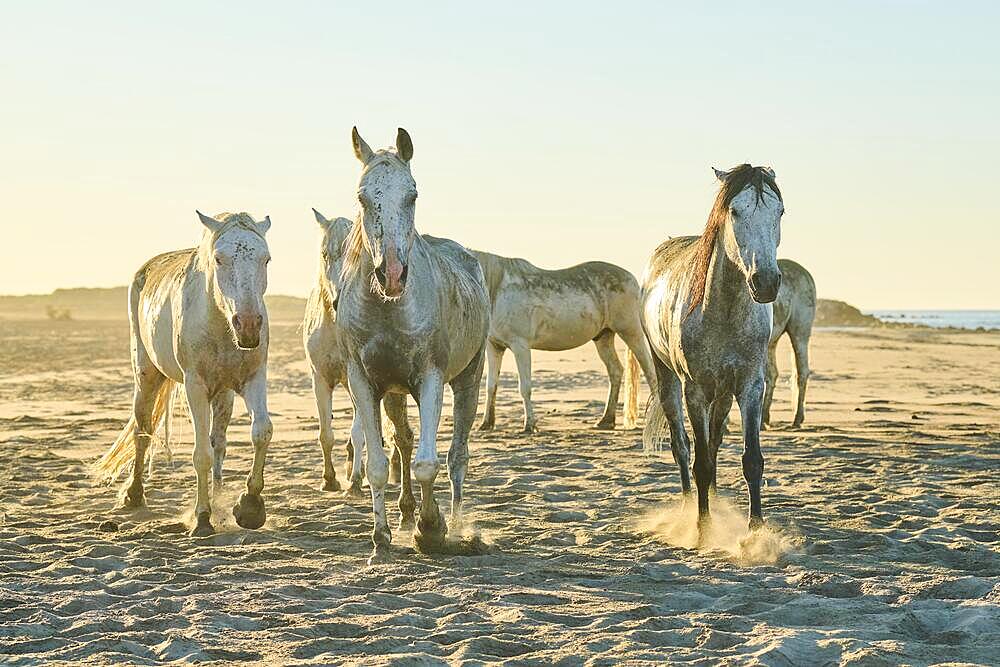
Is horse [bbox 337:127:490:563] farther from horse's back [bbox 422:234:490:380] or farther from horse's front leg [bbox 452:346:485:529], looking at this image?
horse's front leg [bbox 452:346:485:529]

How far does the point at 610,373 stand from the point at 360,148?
349 inches

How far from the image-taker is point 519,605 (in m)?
4.96

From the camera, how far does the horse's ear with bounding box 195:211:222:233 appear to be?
6.66m

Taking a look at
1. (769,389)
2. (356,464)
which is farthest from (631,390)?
(356,464)

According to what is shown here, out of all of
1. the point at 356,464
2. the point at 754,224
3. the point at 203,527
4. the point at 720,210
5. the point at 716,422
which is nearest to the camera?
the point at 754,224

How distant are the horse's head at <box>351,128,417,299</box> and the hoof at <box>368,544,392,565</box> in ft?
4.93

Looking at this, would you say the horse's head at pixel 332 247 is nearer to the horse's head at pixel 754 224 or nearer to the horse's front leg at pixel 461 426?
the horse's front leg at pixel 461 426

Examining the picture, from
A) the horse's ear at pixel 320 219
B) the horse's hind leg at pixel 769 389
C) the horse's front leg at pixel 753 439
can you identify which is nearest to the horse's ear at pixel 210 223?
the horse's ear at pixel 320 219

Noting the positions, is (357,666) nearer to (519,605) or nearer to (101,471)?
(519,605)

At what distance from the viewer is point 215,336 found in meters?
6.77

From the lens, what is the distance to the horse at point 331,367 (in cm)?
668

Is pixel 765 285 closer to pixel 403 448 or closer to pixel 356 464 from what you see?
pixel 403 448

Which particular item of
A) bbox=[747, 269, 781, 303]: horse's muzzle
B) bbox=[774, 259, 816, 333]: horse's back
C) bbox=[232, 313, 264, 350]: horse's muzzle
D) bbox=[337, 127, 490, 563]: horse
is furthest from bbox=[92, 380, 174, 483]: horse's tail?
bbox=[774, 259, 816, 333]: horse's back

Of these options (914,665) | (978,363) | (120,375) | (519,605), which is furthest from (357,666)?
(978,363)
